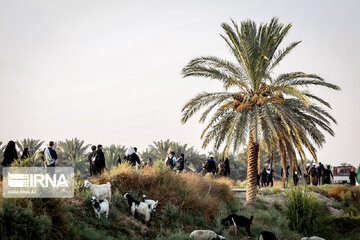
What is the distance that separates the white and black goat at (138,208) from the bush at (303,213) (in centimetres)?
728

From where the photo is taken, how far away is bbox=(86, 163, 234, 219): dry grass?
43.0ft

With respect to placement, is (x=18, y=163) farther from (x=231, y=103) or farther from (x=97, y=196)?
(x=231, y=103)

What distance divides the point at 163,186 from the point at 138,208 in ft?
8.58

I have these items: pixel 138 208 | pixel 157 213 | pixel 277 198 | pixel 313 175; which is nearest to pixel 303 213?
pixel 277 198

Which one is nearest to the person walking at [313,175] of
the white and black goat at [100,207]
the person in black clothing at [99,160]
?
the person in black clothing at [99,160]

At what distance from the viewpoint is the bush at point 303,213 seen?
1545 cm

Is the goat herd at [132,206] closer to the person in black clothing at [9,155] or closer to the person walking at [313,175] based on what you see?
the person in black clothing at [9,155]

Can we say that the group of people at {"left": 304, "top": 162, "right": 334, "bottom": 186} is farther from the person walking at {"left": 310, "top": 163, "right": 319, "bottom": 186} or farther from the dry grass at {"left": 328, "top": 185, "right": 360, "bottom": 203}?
the dry grass at {"left": 328, "top": 185, "right": 360, "bottom": 203}

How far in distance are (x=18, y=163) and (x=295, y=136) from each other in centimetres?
1207

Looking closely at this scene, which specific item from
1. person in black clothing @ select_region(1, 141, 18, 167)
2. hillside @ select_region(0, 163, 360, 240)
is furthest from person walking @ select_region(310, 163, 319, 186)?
person in black clothing @ select_region(1, 141, 18, 167)

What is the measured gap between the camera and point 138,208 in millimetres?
11445

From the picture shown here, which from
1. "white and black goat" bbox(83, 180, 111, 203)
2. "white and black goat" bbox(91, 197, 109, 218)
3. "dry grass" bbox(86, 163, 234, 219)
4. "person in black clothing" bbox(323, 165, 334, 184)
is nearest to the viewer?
"white and black goat" bbox(91, 197, 109, 218)

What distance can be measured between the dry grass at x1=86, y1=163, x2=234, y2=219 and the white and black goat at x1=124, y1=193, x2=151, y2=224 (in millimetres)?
1209

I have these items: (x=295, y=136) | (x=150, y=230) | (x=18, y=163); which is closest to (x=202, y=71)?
(x=295, y=136)
